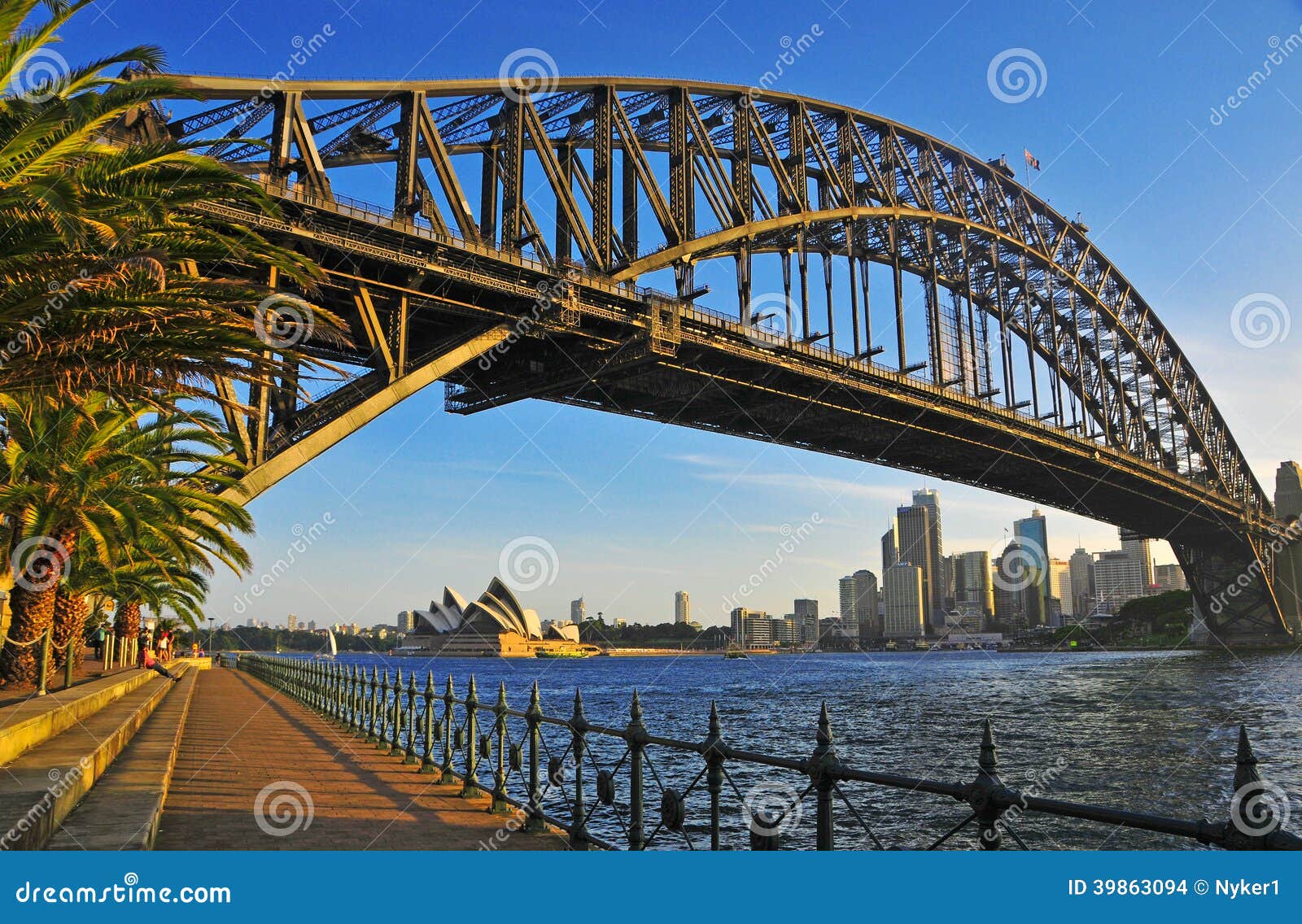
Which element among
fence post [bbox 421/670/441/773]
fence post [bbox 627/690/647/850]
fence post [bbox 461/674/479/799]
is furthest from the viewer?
fence post [bbox 421/670/441/773]

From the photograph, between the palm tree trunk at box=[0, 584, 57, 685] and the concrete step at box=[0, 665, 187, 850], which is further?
the palm tree trunk at box=[0, 584, 57, 685]

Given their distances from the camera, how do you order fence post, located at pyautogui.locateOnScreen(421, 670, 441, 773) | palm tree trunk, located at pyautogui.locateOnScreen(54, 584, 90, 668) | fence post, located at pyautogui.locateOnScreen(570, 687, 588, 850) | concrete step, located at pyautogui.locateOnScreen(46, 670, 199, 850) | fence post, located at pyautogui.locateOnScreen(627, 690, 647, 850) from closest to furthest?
concrete step, located at pyautogui.locateOnScreen(46, 670, 199, 850)
fence post, located at pyautogui.locateOnScreen(627, 690, 647, 850)
fence post, located at pyautogui.locateOnScreen(570, 687, 588, 850)
fence post, located at pyautogui.locateOnScreen(421, 670, 441, 773)
palm tree trunk, located at pyautogui.locateOnScreen(54, 584, 90, 668)

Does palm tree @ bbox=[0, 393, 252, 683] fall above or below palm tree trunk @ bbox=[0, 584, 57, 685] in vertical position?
above

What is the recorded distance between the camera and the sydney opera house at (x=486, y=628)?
12412 cm

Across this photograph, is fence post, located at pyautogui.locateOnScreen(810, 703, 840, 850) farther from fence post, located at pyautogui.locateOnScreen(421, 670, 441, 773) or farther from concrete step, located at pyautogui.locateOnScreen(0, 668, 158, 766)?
fence post, located at pyautogui.locateOnScreen(421, 670, 441, 773)

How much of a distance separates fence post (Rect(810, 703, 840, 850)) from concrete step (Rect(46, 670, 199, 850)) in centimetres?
411

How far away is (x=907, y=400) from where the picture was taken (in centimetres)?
4628

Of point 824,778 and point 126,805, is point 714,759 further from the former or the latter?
point 126,805

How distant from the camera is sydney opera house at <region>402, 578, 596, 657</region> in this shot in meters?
124

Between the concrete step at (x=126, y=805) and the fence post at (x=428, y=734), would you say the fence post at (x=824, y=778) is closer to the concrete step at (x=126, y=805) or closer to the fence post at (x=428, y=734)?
the concrete step at (x=126, y=805)

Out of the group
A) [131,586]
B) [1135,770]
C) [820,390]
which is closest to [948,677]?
[820,390]

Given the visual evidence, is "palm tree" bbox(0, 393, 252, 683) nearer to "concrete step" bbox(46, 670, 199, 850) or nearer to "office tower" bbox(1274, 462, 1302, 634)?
"concrete step" bbox(46, 670, 199, 850)

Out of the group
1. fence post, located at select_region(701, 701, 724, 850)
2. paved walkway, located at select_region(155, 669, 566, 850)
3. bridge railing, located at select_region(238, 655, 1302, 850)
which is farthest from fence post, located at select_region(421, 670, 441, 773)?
fence post, located at select_region(701, 701, 724, 850)

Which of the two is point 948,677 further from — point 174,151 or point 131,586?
point 174,151
